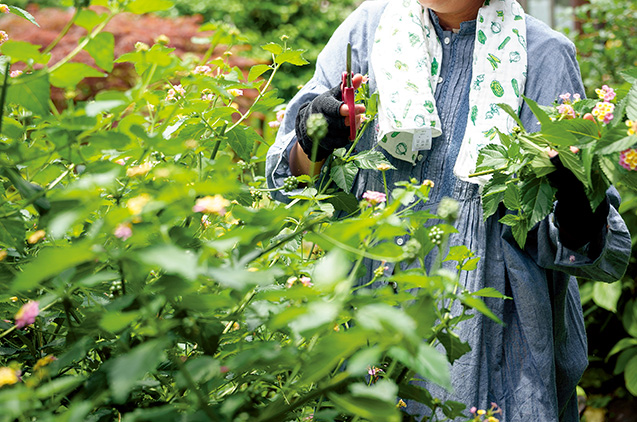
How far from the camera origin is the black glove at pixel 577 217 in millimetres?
1059

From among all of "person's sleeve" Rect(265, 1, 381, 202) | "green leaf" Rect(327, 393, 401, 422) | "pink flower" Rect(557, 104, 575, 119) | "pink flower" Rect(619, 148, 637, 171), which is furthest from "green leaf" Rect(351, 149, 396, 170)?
"green leaf" Rect(327, 393, 401, 422)

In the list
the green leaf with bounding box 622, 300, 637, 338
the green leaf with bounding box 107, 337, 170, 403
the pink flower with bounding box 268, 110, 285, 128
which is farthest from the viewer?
the green leaf with bounding box 622, 300, 637, 338

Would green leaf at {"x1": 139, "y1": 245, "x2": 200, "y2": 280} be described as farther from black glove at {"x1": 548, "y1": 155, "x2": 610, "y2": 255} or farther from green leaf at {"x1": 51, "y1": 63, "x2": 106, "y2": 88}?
black glove at {"x1": 548, "y1": 155, "x2": 610, "y2": 255}

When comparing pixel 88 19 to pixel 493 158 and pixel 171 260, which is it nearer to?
pixel 171 260

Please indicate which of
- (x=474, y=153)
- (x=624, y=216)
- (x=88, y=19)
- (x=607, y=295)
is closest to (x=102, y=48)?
(x=88, y=19)

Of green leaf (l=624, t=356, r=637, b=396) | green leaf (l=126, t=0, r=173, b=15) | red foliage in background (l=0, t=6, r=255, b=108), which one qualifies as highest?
green leaf (l=126, t=0, r=173, b=15)

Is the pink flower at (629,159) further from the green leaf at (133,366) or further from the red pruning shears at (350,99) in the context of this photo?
the green leaf at (133,366)

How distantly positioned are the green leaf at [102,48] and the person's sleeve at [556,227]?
885mm

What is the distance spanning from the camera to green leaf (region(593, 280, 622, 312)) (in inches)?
115

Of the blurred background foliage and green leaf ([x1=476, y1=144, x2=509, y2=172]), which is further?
the blurred background foliage

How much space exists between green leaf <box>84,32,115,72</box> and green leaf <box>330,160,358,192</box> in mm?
541

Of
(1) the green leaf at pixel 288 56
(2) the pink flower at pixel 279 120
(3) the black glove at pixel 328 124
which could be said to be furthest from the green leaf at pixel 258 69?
(2) the pink flower at pixel 279 120

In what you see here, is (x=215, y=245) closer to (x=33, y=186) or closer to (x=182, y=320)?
(x=182, y=320)

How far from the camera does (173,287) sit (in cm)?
58
